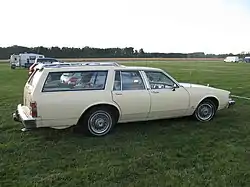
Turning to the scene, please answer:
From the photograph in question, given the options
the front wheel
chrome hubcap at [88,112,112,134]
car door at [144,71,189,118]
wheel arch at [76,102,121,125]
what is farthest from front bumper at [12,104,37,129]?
the front wheel

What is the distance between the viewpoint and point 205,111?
311 inches

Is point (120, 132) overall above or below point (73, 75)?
below

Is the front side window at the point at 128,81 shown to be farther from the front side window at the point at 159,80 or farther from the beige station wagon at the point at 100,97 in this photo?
the front side window at the point at 159,80

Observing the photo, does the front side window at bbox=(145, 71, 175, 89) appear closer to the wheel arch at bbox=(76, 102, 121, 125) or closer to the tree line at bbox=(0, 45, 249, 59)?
the wheel arch at bbox=(76, 102, 121, 125)

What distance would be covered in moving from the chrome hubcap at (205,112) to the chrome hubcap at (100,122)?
95.1 inches

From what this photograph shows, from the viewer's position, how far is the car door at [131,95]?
6711 mm

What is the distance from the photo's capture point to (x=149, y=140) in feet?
20.8

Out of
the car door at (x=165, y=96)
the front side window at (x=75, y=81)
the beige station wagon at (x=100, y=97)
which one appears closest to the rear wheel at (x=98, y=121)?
the beige station wagon at (x=100, y=97)

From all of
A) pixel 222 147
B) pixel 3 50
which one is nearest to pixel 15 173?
pixel 222 147

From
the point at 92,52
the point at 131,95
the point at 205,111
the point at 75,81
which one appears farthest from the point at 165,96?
the point at 92,52

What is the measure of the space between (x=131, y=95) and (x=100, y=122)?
85cm

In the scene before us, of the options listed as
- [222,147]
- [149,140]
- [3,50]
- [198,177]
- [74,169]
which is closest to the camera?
[198,177]

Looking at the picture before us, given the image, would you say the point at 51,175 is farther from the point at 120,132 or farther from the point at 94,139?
the point at 120,132

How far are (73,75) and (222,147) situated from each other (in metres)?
3.13
